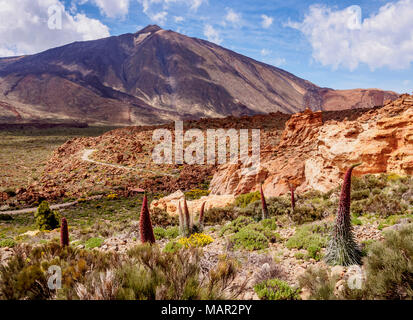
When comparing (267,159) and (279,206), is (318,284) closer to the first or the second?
(279,206)

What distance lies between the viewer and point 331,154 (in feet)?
38.4

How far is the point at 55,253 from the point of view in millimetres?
4113

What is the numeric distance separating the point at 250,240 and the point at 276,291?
9.51 feet

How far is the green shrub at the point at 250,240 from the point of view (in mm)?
6730

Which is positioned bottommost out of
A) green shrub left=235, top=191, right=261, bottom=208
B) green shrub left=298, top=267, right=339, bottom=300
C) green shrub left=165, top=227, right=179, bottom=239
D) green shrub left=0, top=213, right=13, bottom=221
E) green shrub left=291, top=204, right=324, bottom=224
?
green shrub left=0, top=213, right=13, bottom=221

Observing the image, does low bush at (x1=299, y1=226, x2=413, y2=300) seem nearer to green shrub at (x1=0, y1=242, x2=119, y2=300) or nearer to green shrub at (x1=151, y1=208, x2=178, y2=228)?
green shrub at (x1=0, y1=242, x2=119, y2=300)

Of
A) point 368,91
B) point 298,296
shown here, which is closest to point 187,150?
point 298,296

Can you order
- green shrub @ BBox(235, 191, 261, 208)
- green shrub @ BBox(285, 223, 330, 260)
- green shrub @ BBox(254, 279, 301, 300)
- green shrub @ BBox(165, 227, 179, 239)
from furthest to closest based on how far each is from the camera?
green shrub @ BBox(235, 191, 261, 208) < green shrub @ BBox(165, 227, 179, 239) < green shrub @ BBox(285, 223, 330, 260) < green shrub @ BBox(254, 279, 301, 300)

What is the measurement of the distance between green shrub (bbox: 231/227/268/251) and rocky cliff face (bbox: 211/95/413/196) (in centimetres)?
619

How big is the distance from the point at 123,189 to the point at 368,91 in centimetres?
19053

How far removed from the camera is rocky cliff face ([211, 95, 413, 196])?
9.91 metres

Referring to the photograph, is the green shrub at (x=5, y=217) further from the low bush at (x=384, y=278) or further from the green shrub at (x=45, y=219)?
the low bush at (x=384, y=278)

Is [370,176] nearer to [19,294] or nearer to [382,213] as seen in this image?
[382,213]

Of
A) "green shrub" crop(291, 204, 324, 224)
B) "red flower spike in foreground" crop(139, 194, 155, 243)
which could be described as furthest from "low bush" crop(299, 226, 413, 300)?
"green shrub" crop(291, 204, 324, 224)
